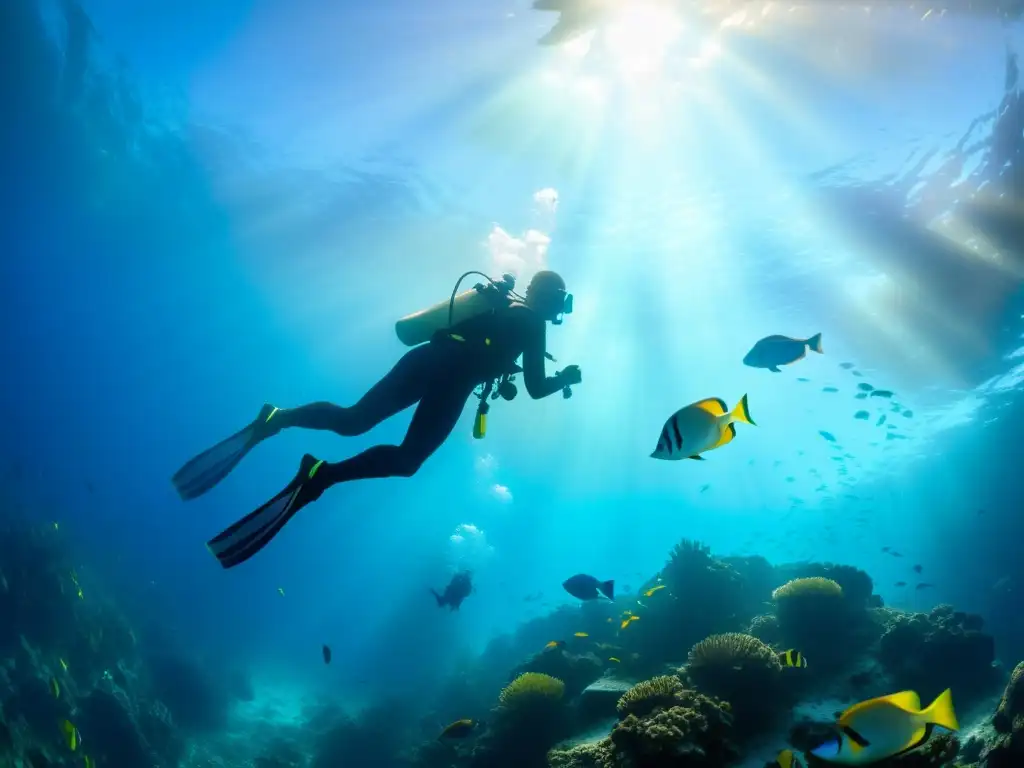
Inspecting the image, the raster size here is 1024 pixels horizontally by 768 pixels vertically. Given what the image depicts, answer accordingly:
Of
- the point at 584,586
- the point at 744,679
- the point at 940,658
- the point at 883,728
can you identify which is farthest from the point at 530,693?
the point at 883,728

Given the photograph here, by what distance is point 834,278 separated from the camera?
2241 cm

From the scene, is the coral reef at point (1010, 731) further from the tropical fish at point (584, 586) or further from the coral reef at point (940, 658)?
the tropical fish at point (584, 586)

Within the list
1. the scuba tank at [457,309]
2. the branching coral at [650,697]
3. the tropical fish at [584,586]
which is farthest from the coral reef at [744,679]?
the scuba tank at [457,309]

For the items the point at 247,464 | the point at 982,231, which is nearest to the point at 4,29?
the point at 982,231

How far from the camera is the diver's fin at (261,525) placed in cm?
374

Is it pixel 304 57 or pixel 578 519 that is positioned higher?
pixel 578 519

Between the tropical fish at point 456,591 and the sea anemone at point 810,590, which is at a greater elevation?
the tropical fish at point 456,591

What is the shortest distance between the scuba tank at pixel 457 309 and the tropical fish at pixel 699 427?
3211 millimetres

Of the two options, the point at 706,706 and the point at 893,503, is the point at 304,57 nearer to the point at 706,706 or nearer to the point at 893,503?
the point at 706,706

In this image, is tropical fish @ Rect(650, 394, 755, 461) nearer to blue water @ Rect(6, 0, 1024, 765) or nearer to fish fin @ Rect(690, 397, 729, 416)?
fish fin @ Rect(690, 397, 729, 416)

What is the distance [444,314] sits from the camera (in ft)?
18.7

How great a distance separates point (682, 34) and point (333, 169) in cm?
1838

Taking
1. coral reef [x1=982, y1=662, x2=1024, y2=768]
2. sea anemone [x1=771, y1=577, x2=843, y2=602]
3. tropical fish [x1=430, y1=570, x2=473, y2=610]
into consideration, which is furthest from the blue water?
tropical fish [x1=430, y1=570, x2=473, y2=610]

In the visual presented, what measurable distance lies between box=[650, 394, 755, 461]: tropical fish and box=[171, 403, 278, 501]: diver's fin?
15.9ft
